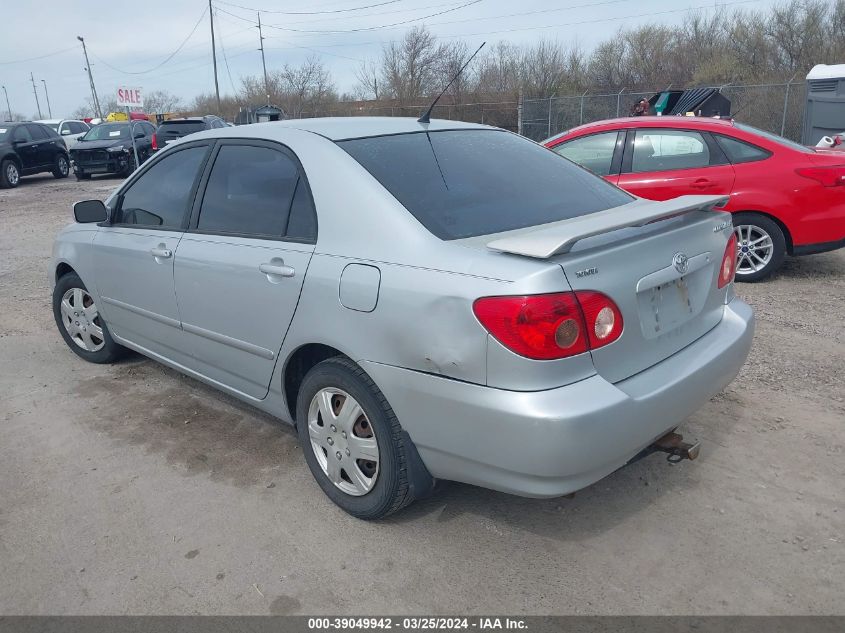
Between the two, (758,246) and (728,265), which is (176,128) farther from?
(728,265)

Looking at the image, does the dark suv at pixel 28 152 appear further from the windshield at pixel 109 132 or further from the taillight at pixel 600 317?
the taillight at pixel 600 317

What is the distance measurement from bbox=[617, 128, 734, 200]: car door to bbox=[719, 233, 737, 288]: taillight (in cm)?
349

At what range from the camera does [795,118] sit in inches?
687

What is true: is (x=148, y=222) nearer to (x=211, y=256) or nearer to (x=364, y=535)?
(x=211, y=256)

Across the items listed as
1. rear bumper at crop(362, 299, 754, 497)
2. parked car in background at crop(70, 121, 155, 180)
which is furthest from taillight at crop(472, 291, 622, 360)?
parked car in background at crop(70, 121, 155, 180)

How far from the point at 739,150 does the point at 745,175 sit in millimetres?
280

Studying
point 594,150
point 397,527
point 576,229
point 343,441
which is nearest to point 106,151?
point 594,150

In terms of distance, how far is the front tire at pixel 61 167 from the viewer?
68.6ft

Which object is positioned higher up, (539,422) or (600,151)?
(600,151)

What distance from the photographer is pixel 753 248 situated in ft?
21.0

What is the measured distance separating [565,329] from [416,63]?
3560 centimetres

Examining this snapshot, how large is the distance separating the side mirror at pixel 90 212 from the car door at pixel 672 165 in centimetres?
467

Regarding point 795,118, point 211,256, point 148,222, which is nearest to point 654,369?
point 211,256

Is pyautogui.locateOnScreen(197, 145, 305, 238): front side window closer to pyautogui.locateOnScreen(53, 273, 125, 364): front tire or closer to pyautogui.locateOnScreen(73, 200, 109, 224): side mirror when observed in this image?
pyautogui.locateOnScreen(73, 200, 109, 224): side mirror
